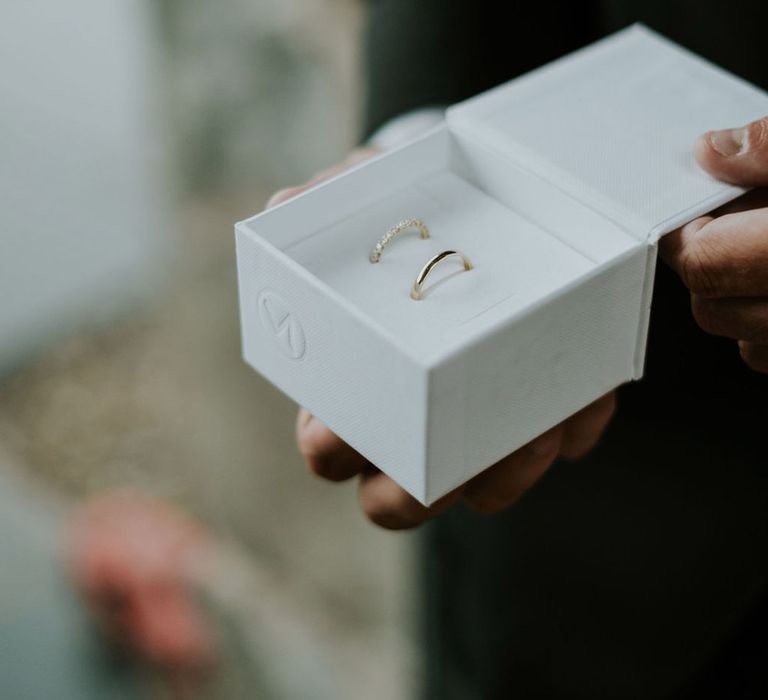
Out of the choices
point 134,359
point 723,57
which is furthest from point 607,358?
point 134,359

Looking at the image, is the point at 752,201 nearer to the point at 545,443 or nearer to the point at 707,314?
the point at 707,314

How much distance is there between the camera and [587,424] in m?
0.63

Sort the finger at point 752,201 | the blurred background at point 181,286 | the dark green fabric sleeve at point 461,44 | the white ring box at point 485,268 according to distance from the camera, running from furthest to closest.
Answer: the blurred background at point 181,286 → the dark green fabric sleeve at point 461,44 → the finger at point 752,201 → the white ring box at point 485,268

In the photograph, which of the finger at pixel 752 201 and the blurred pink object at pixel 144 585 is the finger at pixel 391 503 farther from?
the blurred pink object at pixel 144 585

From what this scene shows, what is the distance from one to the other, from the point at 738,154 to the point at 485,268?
0.14m

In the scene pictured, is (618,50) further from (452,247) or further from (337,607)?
(337,607)

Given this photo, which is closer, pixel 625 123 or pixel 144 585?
pixel 625 123

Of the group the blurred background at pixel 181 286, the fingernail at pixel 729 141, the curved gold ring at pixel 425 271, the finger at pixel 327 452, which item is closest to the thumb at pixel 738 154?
the fingernail at pixel 729 141

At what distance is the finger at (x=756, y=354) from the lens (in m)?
0.57

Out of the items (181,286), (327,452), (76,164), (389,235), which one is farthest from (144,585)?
(389,235)

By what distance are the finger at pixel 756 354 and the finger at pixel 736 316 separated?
0.04 ft

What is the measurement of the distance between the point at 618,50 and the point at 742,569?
0.49m

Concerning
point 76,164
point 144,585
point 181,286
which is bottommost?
point 144,585

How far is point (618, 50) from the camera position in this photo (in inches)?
25.2
